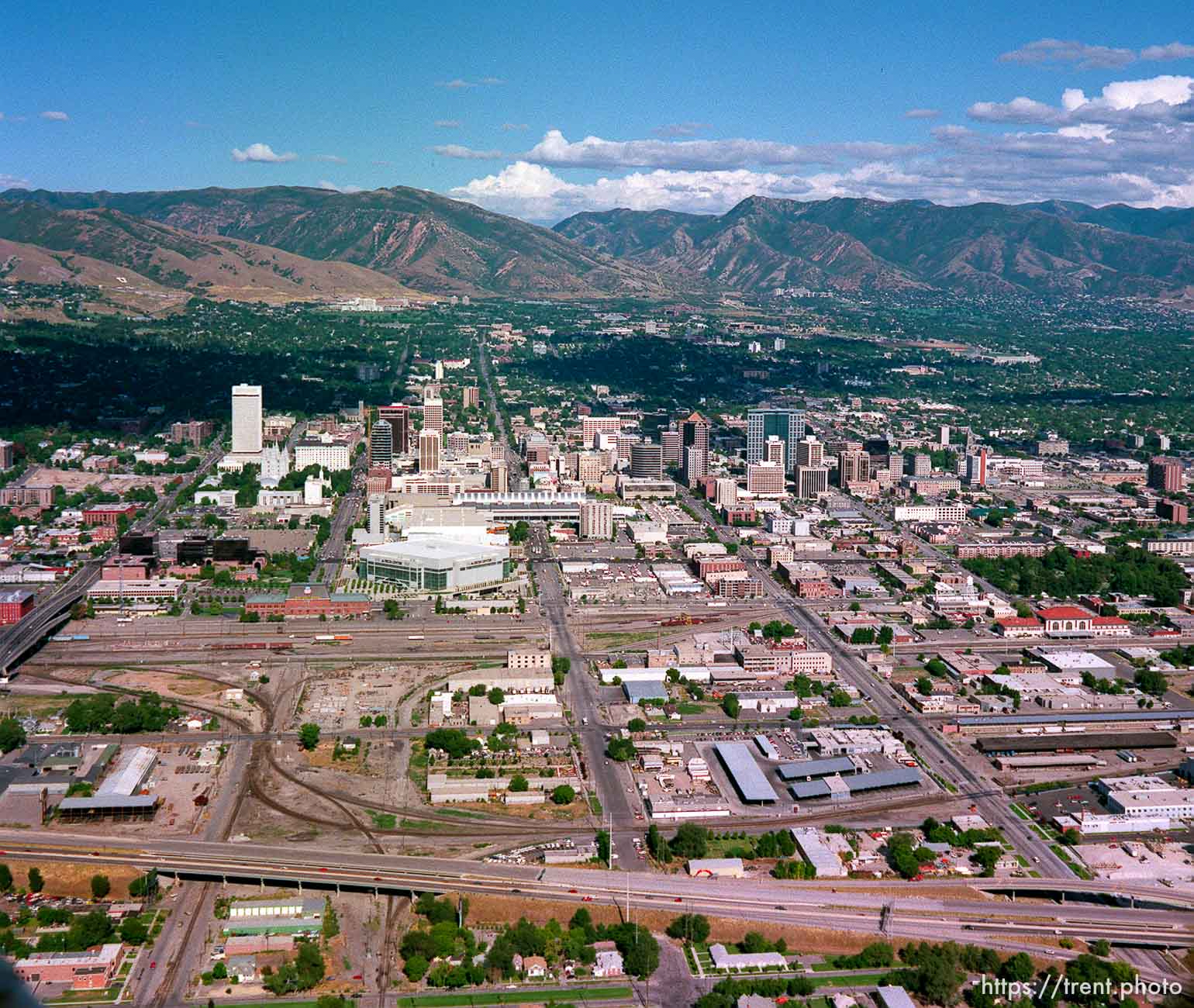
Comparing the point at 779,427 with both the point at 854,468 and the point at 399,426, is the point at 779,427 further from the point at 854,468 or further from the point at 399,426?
the point at 399,426

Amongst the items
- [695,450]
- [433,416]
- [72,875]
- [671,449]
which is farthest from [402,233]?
[72,875]

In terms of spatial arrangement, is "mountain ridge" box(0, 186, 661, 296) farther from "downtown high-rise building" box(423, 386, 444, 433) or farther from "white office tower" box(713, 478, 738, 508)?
"white office tower" box(713, 478, 738, 508)

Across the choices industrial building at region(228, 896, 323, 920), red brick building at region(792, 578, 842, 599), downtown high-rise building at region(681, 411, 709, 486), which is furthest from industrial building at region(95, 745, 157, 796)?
downtown high-rise building at region(681, 411, 709, 486)

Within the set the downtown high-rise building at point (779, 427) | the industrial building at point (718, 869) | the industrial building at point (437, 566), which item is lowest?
the industrial building at point (718, 869)

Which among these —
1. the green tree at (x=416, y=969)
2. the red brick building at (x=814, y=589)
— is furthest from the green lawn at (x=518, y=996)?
the red brick building at (x=814, y=589)

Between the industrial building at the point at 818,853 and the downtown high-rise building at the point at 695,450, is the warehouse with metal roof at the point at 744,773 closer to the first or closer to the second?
the industrial building at the point at 818,853

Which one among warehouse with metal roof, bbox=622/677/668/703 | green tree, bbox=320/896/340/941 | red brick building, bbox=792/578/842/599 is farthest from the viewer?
red brick building, bbox=792/578/842/599
